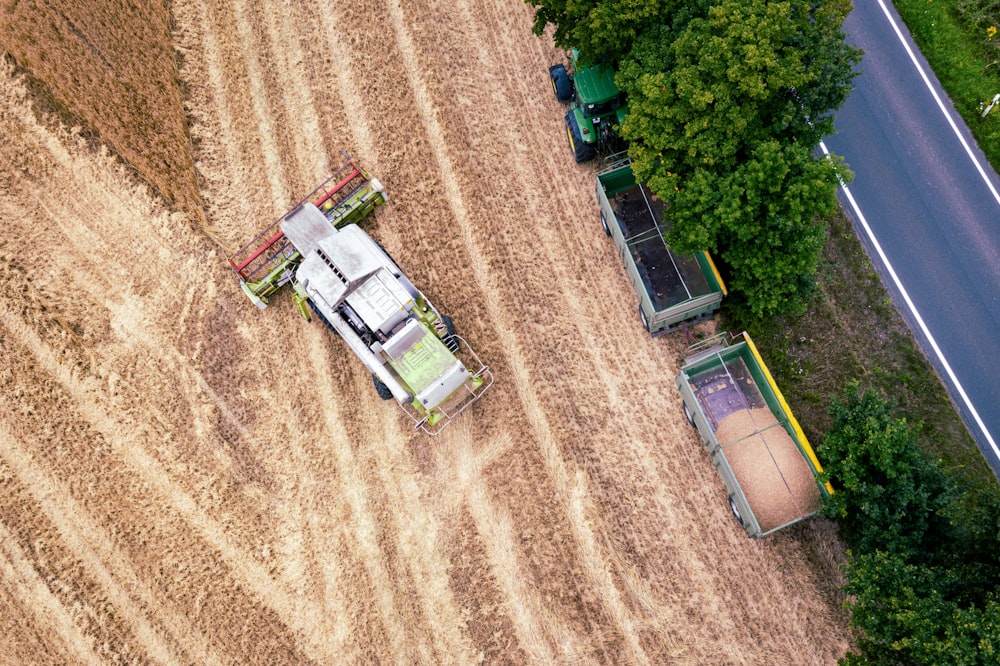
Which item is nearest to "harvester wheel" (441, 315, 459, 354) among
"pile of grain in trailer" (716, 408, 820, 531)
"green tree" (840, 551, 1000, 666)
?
"pile of grain in trailer" (716, 408, 820, 531)

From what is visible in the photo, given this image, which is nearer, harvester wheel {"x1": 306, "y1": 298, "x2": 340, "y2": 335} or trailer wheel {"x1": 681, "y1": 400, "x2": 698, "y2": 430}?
trailer wheel {"x1": 681, "y1": 400, "x2": 698, "y2": 430}

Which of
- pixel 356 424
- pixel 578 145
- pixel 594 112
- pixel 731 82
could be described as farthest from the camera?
pixel 578 145

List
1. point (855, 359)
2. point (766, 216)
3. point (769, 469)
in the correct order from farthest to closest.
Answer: point (855, 359)
point (769, 469)
point (766, 216)

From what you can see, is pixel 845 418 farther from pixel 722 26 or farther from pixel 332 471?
pixel 332 471

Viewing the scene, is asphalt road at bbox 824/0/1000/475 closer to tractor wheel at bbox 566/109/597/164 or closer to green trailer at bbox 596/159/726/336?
green trailer at bbox 596/159/726/336

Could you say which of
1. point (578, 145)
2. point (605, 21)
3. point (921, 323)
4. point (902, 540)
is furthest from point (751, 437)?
point (605, 21)

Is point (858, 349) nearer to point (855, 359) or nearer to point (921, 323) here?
point (855, 359)

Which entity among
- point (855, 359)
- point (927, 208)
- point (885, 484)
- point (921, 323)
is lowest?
point (921, 323)
